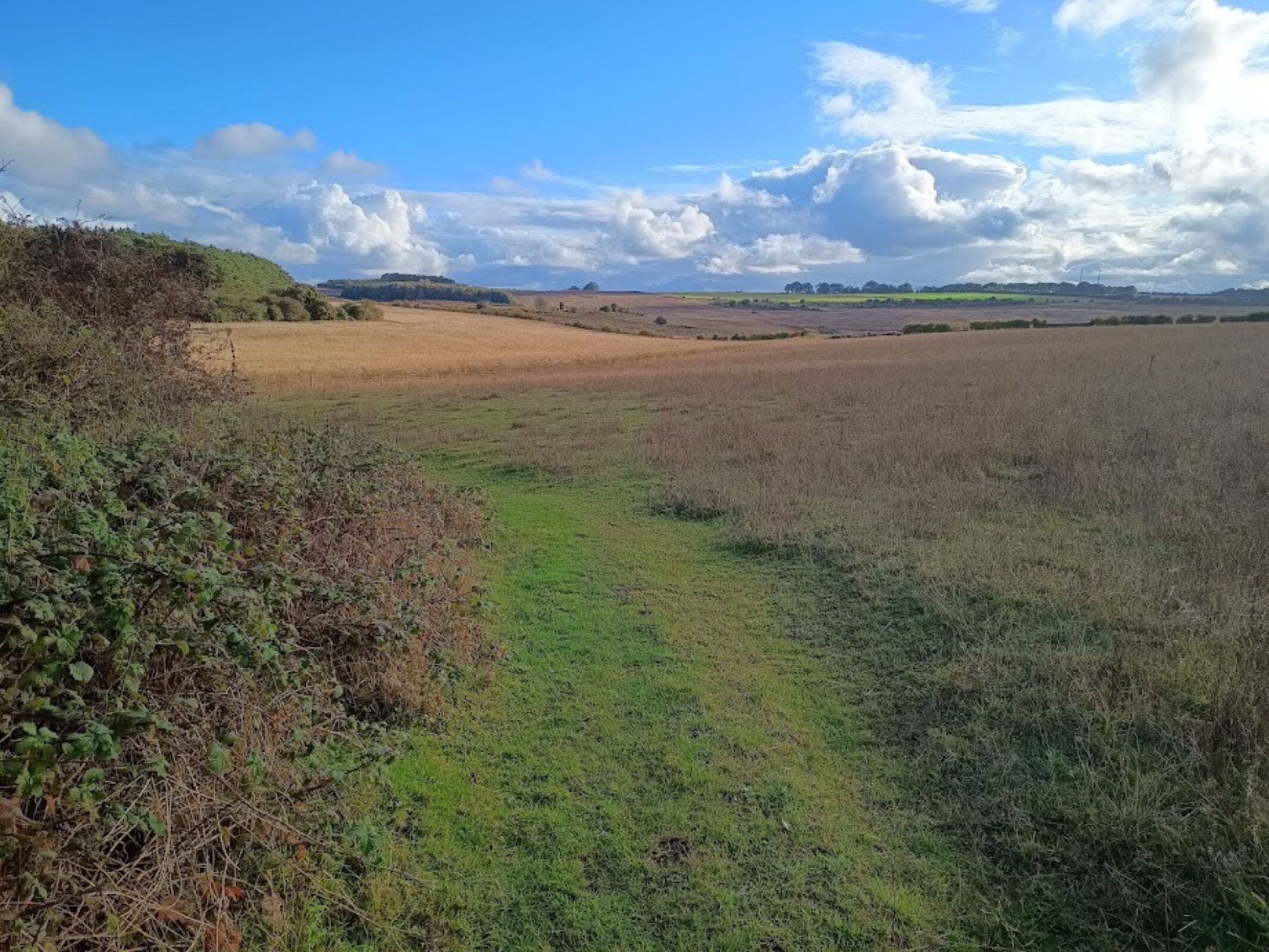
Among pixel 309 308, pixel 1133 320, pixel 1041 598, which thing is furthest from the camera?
pixel 1133 320

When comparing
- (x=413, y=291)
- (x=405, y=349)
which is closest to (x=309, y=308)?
(x=405, y=349)

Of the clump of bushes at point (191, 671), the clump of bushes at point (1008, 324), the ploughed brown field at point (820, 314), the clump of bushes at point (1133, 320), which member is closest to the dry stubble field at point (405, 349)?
the ploughed brown field at point (820, 314)

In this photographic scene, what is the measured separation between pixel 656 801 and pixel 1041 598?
4.34 m

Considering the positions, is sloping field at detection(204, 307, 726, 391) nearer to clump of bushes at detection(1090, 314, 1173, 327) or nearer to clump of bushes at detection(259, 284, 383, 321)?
clump of bushes at detection(259, 284, 383, 321)

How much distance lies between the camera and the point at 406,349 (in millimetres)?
46500

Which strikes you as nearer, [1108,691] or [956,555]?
[1108,691]

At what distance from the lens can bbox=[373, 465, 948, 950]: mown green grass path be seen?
3.84 meters

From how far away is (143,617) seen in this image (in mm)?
3602

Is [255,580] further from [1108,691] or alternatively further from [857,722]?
[1108,691]

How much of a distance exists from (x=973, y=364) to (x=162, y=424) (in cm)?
2953

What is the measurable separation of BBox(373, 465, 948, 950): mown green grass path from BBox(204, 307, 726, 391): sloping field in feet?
80.0

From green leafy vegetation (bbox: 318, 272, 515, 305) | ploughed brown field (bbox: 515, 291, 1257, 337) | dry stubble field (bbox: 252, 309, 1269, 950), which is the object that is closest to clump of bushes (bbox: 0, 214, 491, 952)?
dry stubble field (bbox: 252, 309, 1269, 950)

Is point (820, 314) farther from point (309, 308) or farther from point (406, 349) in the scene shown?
point (406, 349)

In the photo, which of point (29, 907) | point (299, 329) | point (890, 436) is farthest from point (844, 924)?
point (299, 329)
